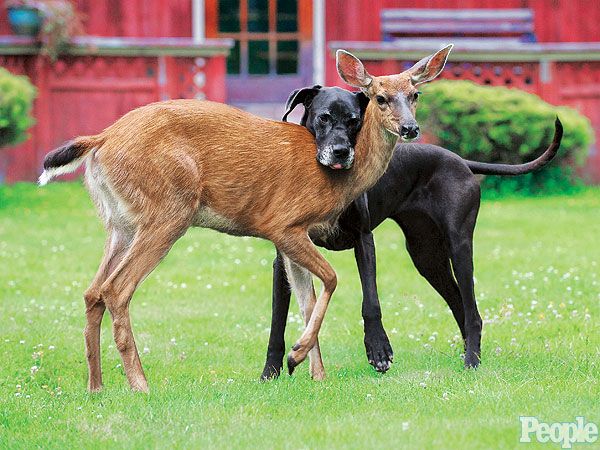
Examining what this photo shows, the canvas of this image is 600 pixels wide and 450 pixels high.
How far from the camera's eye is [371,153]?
6711 mm

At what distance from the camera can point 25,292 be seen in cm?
1053

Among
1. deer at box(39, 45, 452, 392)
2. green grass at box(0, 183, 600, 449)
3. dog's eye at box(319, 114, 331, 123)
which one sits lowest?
green grass at box(0, 183, 600, 449)

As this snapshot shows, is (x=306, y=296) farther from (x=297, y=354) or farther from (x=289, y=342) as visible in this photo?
(x=289, y=342)

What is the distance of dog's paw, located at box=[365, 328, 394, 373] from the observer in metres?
6.85

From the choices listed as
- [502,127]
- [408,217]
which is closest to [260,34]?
[502,127]

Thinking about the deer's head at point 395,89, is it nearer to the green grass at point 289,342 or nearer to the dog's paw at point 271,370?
the green grass at point 289,342

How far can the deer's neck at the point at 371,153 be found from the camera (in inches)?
263

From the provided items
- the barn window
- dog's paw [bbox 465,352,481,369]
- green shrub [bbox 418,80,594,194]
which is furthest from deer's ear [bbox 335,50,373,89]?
the barn window

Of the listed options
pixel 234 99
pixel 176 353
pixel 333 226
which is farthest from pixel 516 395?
pixel 234 99

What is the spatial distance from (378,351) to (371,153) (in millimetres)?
1148

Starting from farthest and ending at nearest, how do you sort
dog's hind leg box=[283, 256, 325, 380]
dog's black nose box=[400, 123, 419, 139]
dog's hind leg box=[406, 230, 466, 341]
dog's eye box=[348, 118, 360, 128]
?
1. dog's hind leg box=[406, 230, 466, 341]
2. dog's hind leg box=[283, 256, 325, 380]
3. dog's eye box=[348, 118, 360, 128]
4. dog's black nose box=[400, 123, 419, 139]

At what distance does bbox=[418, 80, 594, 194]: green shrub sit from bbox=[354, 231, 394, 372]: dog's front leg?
1050cm

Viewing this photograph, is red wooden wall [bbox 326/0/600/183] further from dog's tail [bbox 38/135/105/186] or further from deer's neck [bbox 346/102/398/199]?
dog's tail [bbox 38/135/105/186]

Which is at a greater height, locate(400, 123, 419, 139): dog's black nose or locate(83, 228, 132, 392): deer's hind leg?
locate(400, 123, 419, 139): dog's black nose
